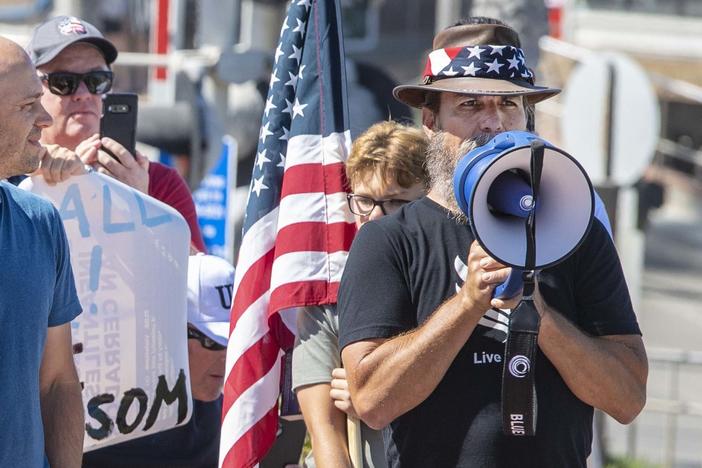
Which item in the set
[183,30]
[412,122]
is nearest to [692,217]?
[183,30]

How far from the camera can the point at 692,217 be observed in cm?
2880

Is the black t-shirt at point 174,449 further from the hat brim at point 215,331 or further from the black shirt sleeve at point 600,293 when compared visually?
the black shirt sleeve at point 600,293

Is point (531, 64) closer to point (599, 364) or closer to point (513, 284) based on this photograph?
point (599, 364)

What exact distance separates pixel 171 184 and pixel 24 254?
138 centimetres

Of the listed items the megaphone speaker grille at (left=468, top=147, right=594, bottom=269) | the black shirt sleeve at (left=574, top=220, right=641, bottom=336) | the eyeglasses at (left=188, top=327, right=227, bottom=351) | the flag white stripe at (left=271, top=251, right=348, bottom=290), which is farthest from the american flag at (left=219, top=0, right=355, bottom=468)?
the megaphone speaker grille at (left=468, top=147, right=594, bottom=269)

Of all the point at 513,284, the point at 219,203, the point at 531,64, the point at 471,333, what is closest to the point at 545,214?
the point at 513,284

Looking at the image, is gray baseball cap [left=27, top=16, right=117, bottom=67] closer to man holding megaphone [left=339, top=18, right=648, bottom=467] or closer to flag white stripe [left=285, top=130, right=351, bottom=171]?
flag white stripe [left=285, top=130, right=351, bottom=171]

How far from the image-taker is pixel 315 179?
13.2 ft

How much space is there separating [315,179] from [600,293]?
3.46ft

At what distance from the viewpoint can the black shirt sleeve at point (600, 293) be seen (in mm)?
3287

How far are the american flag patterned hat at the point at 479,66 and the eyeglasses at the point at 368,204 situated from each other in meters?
0.40

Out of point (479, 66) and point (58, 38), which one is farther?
point (58, 38)

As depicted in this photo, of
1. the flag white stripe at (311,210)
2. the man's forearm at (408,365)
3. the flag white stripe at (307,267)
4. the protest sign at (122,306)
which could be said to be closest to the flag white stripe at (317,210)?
the flag white stripe at (311,210)

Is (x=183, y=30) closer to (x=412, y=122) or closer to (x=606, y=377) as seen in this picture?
(x=412, y=122)
